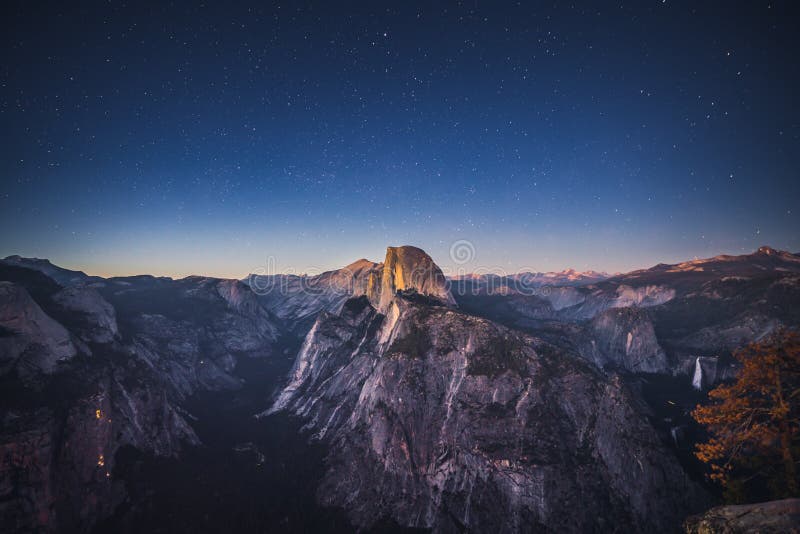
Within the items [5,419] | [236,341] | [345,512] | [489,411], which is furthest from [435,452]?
[236,341]

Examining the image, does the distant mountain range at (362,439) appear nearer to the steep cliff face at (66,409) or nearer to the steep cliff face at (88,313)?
the steep cliff face at (66,409)

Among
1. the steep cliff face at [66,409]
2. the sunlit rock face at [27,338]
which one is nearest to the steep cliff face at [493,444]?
the steep cliff face at [66,409]

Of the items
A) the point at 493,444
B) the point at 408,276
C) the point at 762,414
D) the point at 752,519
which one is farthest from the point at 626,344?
the point at 752,519

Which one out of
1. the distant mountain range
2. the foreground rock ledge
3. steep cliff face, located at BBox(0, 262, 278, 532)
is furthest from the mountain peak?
the foreground rock ledge

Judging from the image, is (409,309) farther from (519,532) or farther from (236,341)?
(236,341)

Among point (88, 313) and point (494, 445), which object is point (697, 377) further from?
point (88, 313)

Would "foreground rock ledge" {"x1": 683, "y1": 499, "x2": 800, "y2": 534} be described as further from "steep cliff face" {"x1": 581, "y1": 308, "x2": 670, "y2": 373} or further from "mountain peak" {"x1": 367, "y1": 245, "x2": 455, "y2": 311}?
"steep cliff face" {"x1": 581, "y1": 308, "x2": 670, "y2": 373}
